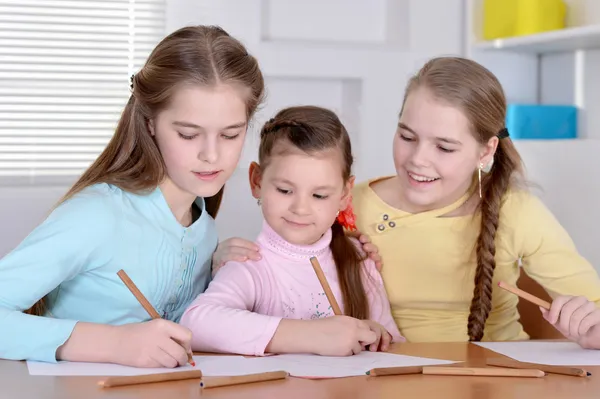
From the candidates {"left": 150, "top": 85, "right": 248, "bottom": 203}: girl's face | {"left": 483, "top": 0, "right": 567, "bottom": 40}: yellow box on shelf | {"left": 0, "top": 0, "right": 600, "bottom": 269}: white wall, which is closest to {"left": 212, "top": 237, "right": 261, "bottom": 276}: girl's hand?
{"left": 150, "top": 85, "right": 248, "bottom": 203}: girl's face

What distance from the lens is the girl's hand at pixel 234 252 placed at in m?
1.47

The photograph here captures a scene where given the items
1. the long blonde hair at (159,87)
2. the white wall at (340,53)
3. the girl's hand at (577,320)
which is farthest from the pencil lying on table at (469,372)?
the white wall at (340,53)

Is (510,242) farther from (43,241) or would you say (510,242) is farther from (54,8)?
(54,8)

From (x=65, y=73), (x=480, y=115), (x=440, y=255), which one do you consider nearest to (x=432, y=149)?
(x=480, y=115)

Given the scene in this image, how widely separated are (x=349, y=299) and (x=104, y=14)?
3.93 ft

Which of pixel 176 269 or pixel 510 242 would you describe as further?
pixel 510 242

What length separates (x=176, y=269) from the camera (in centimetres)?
146

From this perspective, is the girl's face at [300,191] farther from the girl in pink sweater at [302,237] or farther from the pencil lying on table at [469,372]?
the pencil lying on table at [469,372]

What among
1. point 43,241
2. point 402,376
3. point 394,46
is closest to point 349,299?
point 402,376

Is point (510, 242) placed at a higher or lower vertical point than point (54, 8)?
lower

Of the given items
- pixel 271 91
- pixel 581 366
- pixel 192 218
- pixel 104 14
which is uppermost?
pixel 104 14

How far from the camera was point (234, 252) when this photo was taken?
148 centimetres

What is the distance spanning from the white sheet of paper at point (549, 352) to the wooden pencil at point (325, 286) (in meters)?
0.22

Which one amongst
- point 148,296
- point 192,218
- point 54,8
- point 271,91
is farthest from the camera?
Answer: point 271,91
